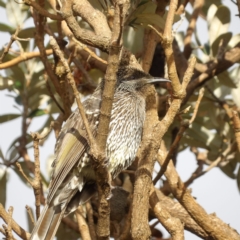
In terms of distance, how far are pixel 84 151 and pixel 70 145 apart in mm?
88

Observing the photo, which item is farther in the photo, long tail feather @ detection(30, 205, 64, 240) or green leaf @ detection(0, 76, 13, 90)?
green leaf @ detection(0, 76, 13, 90)

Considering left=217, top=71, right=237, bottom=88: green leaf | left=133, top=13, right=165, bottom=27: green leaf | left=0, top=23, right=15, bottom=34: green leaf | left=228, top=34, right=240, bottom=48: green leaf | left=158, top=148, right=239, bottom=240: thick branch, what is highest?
left=228, top=34, right=240, bottom=48: green leaf

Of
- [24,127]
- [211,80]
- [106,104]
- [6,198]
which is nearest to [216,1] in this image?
[211,80]

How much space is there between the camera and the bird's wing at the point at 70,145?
376 cm

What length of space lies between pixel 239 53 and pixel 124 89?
854mm

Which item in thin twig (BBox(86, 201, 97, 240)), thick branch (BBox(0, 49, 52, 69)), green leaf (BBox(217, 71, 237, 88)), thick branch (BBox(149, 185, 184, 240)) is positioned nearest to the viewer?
thick branch (BBox(149, 185, 184, 240))

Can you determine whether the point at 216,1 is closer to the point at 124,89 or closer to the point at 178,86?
the point at 124,89

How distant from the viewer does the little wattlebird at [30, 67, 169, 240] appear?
377 centimetres

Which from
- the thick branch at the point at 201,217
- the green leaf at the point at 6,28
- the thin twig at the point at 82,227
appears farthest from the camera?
the green leaf at the point at 6,28

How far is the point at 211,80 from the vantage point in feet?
16.2

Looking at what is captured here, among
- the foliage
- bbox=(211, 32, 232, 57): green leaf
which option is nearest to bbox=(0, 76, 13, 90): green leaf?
the foliage

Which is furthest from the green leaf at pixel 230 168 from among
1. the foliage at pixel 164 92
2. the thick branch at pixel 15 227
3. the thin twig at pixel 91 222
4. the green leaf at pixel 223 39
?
the thick branch at pixel 15 227

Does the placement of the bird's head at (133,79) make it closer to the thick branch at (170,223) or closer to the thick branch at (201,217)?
the thick branch at (201,217)

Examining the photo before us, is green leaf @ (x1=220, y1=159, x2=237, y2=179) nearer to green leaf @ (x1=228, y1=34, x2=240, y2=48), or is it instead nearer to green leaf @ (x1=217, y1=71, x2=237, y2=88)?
green leaf @ (x1=217, y1=71, x2=237, y2=88)
